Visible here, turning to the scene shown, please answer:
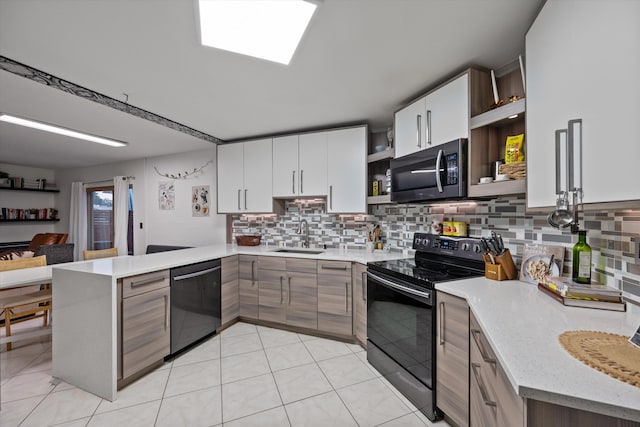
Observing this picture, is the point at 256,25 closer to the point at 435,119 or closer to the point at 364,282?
the point at 435,119

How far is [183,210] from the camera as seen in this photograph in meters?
4.36

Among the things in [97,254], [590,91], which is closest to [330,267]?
[590,91]

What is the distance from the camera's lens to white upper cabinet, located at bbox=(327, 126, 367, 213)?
2898mm

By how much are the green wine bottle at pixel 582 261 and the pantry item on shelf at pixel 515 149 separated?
52cm

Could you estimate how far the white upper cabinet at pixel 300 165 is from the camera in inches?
121

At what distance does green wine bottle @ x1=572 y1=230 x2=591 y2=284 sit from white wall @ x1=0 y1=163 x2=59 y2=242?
8.28 metres

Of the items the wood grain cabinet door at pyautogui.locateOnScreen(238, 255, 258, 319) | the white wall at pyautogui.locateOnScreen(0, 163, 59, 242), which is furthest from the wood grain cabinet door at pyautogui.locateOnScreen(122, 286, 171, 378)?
the white wall at pyautogui.locateOnScreen(0, 163, 59, 242)

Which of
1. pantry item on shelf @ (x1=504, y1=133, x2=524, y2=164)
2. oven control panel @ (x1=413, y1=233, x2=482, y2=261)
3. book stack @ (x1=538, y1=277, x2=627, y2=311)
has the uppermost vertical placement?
pantry item on shelf @ (x1=504, y1=133, x2=524, y2=164)

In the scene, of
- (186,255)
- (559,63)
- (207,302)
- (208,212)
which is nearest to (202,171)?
(208,212)

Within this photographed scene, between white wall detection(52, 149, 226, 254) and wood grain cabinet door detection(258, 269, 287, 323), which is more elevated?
white wall detection(52, 149, 226, 254)

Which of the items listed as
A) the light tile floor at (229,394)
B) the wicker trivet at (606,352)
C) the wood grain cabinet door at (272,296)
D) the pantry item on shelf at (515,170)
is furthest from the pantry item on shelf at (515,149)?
the wood grain cabinet door at (272,296)

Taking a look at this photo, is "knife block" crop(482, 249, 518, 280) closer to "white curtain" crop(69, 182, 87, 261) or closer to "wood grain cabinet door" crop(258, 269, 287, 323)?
"wood grain cabinet door" crop(258, 269, 287, 323)

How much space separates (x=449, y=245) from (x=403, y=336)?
778mm

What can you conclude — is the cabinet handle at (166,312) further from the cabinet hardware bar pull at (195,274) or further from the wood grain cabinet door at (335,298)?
the wood grain cabinet door at (335,298)
